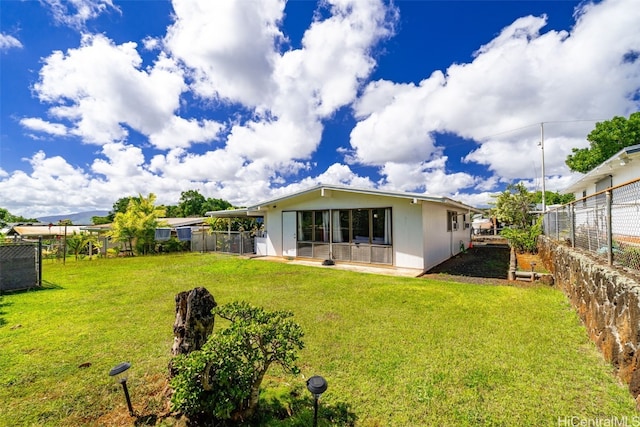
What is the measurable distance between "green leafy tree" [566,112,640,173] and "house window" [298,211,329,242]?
81.8ft

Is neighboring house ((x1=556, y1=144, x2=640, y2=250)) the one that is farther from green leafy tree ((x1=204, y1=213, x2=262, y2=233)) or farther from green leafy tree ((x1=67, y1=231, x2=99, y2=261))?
green leafy tree ((x1=67, y1=231, x2=99, y2=261))

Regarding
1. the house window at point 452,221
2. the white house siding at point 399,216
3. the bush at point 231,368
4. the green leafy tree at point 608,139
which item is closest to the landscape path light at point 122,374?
the bush at point 231,368

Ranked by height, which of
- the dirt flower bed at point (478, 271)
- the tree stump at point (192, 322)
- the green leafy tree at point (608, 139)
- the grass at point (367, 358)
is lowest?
the dirt flower bed at point (478, 271)

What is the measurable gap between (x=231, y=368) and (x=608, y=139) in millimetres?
31130

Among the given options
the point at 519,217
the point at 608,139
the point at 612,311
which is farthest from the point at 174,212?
the point at 608,139

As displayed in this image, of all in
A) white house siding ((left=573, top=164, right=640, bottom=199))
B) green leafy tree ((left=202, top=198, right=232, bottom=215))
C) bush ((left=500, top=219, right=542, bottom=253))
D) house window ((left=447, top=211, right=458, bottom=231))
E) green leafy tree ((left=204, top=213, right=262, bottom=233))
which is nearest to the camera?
A: white house siding ((left=573, top=164, right=640, bottom=199))

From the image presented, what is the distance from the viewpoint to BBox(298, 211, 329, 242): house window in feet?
38.0

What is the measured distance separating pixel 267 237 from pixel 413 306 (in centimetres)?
953

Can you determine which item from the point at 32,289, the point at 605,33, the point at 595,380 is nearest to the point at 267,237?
the point at 32,289

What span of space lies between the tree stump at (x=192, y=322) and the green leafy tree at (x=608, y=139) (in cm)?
3072

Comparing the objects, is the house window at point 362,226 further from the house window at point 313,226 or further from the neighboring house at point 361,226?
the house window at point 313,226

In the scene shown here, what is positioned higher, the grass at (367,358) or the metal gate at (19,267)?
the metal gate at (19,267)

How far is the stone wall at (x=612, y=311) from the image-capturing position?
2.49m

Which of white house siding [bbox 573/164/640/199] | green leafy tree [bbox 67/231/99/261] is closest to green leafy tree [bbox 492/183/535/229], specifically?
white house siding [bbox 573/164/640/199]
